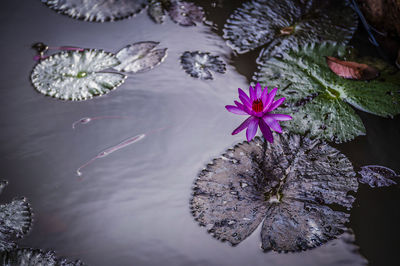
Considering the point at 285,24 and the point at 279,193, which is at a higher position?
the point at 285,24

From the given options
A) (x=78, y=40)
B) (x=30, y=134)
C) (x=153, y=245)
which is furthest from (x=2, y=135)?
(x=153, y=245)

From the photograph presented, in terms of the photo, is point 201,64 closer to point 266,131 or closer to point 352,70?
point 266,131

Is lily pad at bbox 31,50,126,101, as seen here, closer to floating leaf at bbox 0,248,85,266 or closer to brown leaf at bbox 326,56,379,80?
floating leaf at bbox 0,248,85,266

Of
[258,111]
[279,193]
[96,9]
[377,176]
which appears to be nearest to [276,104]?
[258,111]

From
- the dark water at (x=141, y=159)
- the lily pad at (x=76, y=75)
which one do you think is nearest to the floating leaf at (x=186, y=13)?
the dark water at (x=141, y=159)

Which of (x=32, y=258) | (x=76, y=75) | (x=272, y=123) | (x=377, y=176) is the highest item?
(x=272, y=123)

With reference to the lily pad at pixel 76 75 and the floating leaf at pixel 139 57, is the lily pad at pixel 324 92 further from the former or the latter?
the lily pad at pixel 76 75
